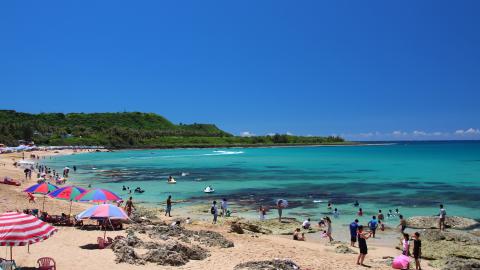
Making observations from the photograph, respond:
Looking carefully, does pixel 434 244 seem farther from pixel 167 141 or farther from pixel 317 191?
pixel 167 141

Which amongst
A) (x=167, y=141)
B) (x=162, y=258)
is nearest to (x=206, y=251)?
(x=162, y=258)

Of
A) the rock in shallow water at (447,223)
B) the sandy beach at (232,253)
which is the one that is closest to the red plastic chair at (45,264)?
the sandy beach at (232,253)

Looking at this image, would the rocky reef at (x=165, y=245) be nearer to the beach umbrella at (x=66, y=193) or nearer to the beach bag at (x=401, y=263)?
the beach umbrella at (x=66, y=193)

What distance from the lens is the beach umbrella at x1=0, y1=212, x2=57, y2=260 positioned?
1098cm

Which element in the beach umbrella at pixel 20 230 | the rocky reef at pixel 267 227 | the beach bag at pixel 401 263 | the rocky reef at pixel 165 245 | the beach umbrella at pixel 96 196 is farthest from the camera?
the rocky reef at pixel 267 227

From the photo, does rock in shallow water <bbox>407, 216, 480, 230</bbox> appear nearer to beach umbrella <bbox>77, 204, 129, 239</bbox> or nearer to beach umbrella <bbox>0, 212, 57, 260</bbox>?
beach umbrella <bbox>77, 204, 129, 239</bbox>

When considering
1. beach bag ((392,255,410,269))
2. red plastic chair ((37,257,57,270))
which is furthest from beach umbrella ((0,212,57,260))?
beach bag ((392,255,410,269))

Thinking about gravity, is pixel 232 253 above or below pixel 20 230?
below

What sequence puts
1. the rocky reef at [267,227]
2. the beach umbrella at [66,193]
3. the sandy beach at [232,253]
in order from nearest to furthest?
the sandy beach at [232,253], the beach umbrella at [66,193], the rocky reef at [267,227]

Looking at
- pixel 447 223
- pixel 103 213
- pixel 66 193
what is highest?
pixel 66 193

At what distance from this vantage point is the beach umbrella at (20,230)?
→ 10984 millimetres

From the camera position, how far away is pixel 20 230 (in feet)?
36.8

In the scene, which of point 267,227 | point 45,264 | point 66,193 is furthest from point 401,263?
point 66,193

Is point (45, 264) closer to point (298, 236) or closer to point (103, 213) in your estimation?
point (103, 213)
